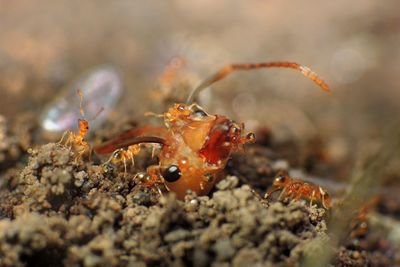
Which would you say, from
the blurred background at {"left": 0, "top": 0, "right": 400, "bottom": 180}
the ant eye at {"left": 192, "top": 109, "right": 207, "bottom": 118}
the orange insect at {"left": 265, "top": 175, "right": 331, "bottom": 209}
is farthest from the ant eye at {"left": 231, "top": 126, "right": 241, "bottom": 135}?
the blurred background at {"left": 0, "top": 0, "right": 400, "bottom": 180}

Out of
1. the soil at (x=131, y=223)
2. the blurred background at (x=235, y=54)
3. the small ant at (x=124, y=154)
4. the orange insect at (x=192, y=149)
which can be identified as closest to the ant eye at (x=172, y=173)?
the orange insect at (x=192, y=149)

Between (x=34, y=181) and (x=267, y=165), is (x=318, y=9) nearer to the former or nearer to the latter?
(x=267, y=165)

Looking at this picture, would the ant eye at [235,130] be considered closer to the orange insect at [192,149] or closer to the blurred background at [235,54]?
the orange insect at [192,149]

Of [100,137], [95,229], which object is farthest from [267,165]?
[95,229]

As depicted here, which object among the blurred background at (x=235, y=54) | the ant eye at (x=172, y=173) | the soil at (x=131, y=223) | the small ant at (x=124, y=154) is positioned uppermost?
the blurred background at (x=235, y=54)

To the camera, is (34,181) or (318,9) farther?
(318,9)

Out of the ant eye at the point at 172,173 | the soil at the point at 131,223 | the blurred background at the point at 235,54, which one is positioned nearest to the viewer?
the soil at the point at 131,223

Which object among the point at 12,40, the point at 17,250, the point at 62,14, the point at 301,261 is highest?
the point at 62,14
